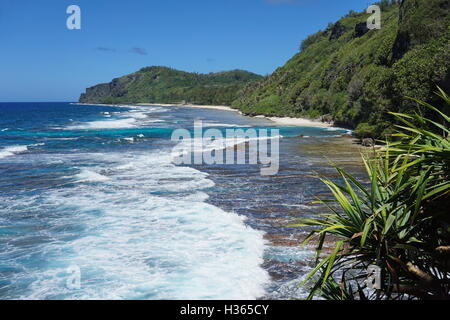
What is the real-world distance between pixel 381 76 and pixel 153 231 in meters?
31.3

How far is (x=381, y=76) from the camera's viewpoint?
3731 cm

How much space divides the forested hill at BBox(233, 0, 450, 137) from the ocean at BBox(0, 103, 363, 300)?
5075 mm

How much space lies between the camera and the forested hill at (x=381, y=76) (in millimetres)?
31672

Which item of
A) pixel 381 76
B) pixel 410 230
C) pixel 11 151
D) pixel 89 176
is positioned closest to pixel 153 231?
pixel 410 230

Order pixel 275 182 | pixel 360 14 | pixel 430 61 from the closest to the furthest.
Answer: pixel 275 182, pixel 430 61, pixel 360 14

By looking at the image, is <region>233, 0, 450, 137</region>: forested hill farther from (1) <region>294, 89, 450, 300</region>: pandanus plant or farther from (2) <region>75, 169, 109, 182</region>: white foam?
(2) <region>75, 169, 109, 182</region>: white foam

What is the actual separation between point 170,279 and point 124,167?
1669cm

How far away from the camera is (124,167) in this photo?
83.0 feet

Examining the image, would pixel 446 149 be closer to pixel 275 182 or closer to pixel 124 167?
pixel 275 182

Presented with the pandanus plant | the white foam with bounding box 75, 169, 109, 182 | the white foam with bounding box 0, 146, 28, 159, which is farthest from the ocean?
the white foam with bounding box 0, 146, 28, 159

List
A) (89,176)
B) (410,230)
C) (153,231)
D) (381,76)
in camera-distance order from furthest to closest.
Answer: (381,76)
(89,176)
(153,231)
(410,230)

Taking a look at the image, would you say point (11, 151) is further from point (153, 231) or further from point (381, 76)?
point (381, 76)

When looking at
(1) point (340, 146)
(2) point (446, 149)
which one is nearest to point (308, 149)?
(1) point (340, 146)

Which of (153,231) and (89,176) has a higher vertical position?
(89,176)
